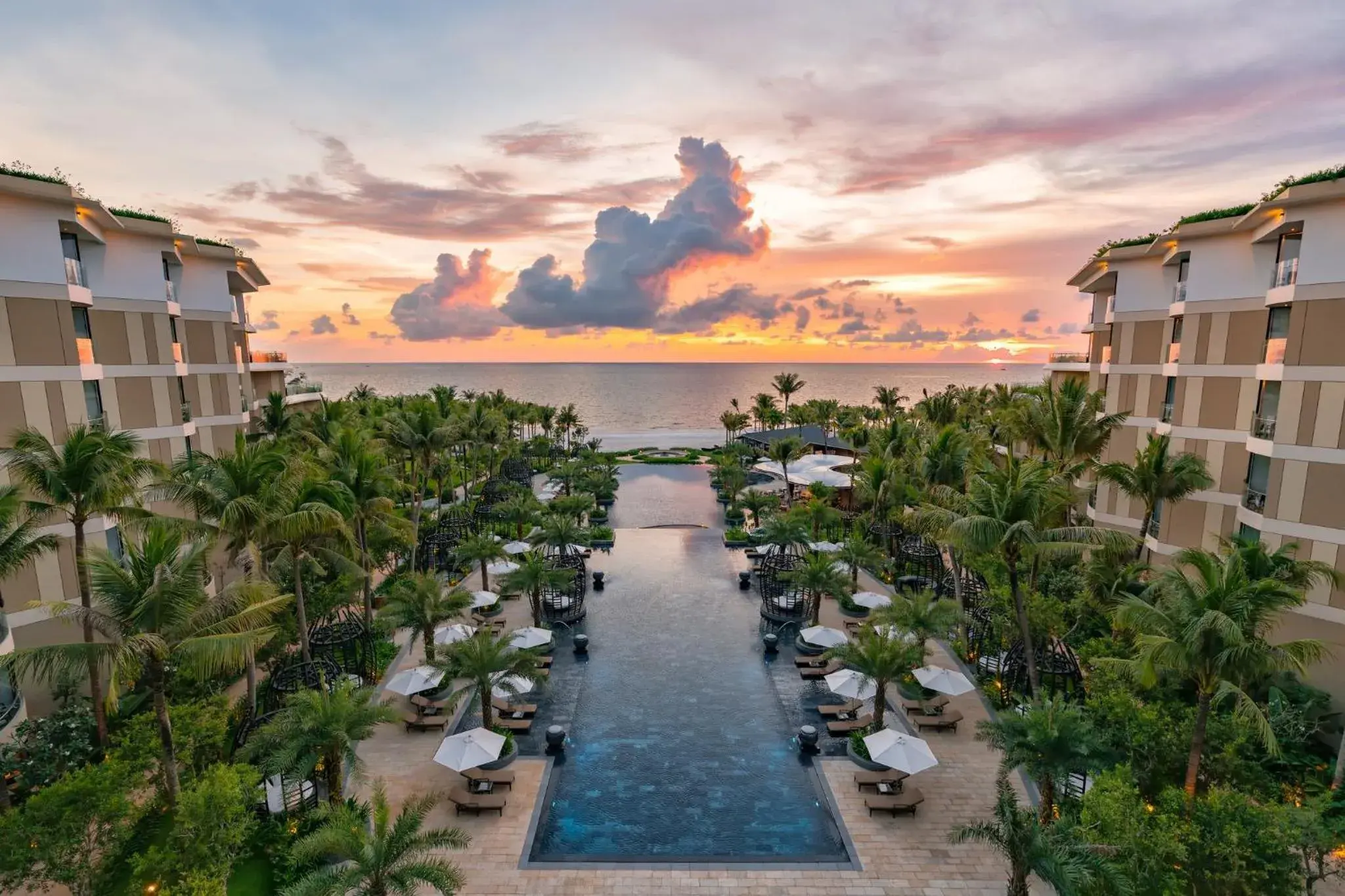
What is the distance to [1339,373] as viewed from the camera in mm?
20641

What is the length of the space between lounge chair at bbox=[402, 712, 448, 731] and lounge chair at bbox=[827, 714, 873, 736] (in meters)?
12.4

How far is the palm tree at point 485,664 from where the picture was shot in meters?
18.8

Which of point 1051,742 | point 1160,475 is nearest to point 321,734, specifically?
point 1051,742

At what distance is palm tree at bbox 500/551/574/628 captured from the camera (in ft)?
88.3

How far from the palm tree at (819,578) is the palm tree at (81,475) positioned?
76.3ft

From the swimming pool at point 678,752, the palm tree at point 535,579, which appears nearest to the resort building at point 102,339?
the palm tree at point 535,579

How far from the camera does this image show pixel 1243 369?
2706 centimetres

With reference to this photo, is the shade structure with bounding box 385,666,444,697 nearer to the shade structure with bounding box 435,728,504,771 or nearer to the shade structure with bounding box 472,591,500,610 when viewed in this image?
the shade structure with bounding box 435,728,504,771

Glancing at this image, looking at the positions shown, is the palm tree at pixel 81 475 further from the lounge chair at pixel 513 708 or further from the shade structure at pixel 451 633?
the lounge chair at pixel 513 708

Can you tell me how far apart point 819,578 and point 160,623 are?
21672 millimetres

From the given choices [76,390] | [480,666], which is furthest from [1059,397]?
[76,390]

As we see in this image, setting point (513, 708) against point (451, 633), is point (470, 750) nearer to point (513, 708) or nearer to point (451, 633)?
point (513, 708)

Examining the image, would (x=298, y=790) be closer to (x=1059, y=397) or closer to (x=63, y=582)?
(x=63, y=582)

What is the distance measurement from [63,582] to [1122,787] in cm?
3183
